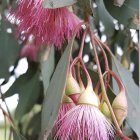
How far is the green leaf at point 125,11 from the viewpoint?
126 centimetres

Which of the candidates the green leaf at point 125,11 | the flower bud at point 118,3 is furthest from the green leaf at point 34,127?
the flower bud at point 118,3

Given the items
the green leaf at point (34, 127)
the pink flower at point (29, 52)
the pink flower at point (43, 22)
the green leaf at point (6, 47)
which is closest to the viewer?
the pink flower at point (43, 22)

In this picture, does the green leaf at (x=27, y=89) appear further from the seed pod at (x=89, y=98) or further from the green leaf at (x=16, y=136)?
the seed pod at (x=89, y=98)

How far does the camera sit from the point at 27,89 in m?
1.63

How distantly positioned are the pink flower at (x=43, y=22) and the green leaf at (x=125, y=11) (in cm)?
10

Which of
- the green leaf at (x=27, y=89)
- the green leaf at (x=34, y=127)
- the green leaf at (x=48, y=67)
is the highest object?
the green leaf at (x=48, y=67)

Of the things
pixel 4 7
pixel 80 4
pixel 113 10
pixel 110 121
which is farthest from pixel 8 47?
pixel 110 121

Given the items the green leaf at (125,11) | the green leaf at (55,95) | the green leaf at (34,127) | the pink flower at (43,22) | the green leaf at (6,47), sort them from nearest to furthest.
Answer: the green leaf at (55,95) → the pink flower at (43,22) → the green leaf at (125,11) → the green leaf at (6,47) → the green leaf at (34,127)

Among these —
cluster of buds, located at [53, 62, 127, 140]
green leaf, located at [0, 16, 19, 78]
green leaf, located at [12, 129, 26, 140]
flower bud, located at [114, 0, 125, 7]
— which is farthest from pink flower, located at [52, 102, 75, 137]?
green leaf, located at [0, 16, 19, 78]

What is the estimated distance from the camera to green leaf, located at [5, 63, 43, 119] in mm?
1568

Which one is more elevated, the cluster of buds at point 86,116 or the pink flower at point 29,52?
the cluster of buds at point 86,116

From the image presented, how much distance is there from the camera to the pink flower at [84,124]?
3.10 feet

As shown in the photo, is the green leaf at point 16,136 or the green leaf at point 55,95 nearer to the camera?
the green leaf at point 55,95

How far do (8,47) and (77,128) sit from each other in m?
0.65
